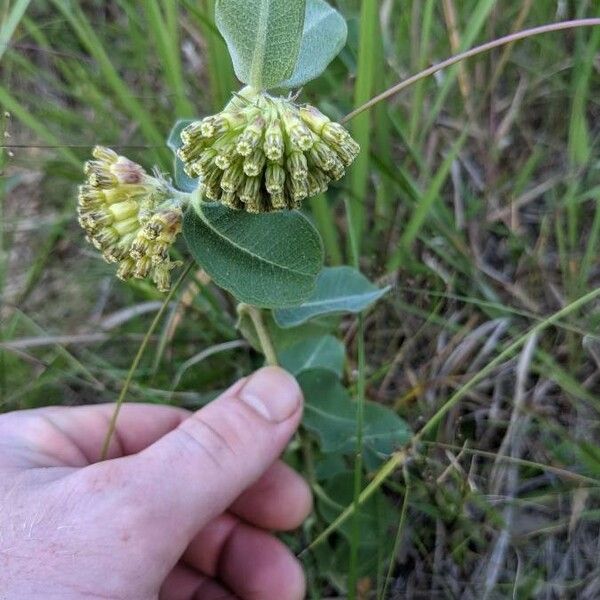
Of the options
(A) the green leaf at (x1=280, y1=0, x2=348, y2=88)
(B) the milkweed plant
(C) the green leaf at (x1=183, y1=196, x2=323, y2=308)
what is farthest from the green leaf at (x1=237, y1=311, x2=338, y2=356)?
(A) the green leaf at (x1=280, y1=0, x2=348, y2=88)

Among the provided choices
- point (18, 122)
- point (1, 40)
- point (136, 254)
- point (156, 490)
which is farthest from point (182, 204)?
point (18, 122)

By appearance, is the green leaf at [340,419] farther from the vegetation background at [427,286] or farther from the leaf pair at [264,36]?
the leaf pair at [264,36]

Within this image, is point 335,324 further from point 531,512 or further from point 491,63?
point 491,63

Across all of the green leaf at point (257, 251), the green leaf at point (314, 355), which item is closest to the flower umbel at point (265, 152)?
the green leaf at point (257, 251)

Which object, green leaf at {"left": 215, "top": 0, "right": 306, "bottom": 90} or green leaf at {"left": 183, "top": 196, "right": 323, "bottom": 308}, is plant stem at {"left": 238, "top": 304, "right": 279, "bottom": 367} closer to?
green leaf at {"left": 183, "top": 196, "right": 323, "bottom": 308}

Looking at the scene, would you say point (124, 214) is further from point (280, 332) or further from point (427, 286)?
point (427, 286)

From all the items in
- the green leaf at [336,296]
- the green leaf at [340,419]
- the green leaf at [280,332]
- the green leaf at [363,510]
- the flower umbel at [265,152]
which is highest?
the flower umbel at [265,152]
